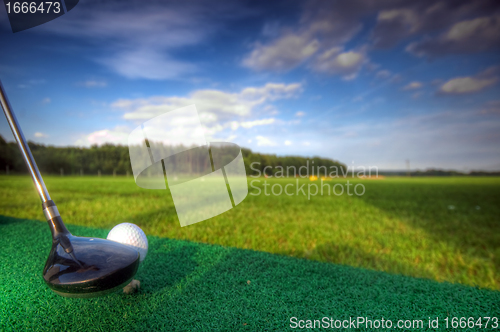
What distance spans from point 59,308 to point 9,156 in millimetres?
10258

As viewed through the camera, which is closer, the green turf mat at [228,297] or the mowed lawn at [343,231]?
the green turf mat at [228,297]

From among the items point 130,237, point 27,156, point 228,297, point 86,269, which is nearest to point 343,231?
point 228,297

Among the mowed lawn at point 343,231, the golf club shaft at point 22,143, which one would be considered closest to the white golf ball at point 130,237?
the golf club shaft at point 22,143

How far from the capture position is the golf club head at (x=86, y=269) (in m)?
1.38

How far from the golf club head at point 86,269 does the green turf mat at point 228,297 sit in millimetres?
460

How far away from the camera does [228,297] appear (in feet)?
6.83

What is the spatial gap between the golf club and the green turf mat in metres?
0.47

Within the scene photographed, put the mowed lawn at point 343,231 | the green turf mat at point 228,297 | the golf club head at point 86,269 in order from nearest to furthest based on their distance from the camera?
the golf club head at point 86,269 < the green turf mat at point 228,297 < the mowed lawn at point 343,231

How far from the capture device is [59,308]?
186 centimetres

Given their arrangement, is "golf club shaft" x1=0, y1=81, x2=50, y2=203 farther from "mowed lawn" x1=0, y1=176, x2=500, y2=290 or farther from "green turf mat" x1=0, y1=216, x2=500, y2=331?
"mowed lawn" x1=0, y1=176, x2=500, y2=290

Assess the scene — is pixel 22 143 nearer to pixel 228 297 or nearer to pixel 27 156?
pixel 27 156

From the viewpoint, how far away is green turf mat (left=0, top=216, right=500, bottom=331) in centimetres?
177

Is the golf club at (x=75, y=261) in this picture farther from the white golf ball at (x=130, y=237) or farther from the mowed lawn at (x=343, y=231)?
the mowed lawn at (x=343, y=231)

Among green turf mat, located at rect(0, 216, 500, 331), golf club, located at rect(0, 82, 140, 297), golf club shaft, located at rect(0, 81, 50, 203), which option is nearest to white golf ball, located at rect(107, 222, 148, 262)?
green turf mat, located at rect(0, 216, 500, 331)
